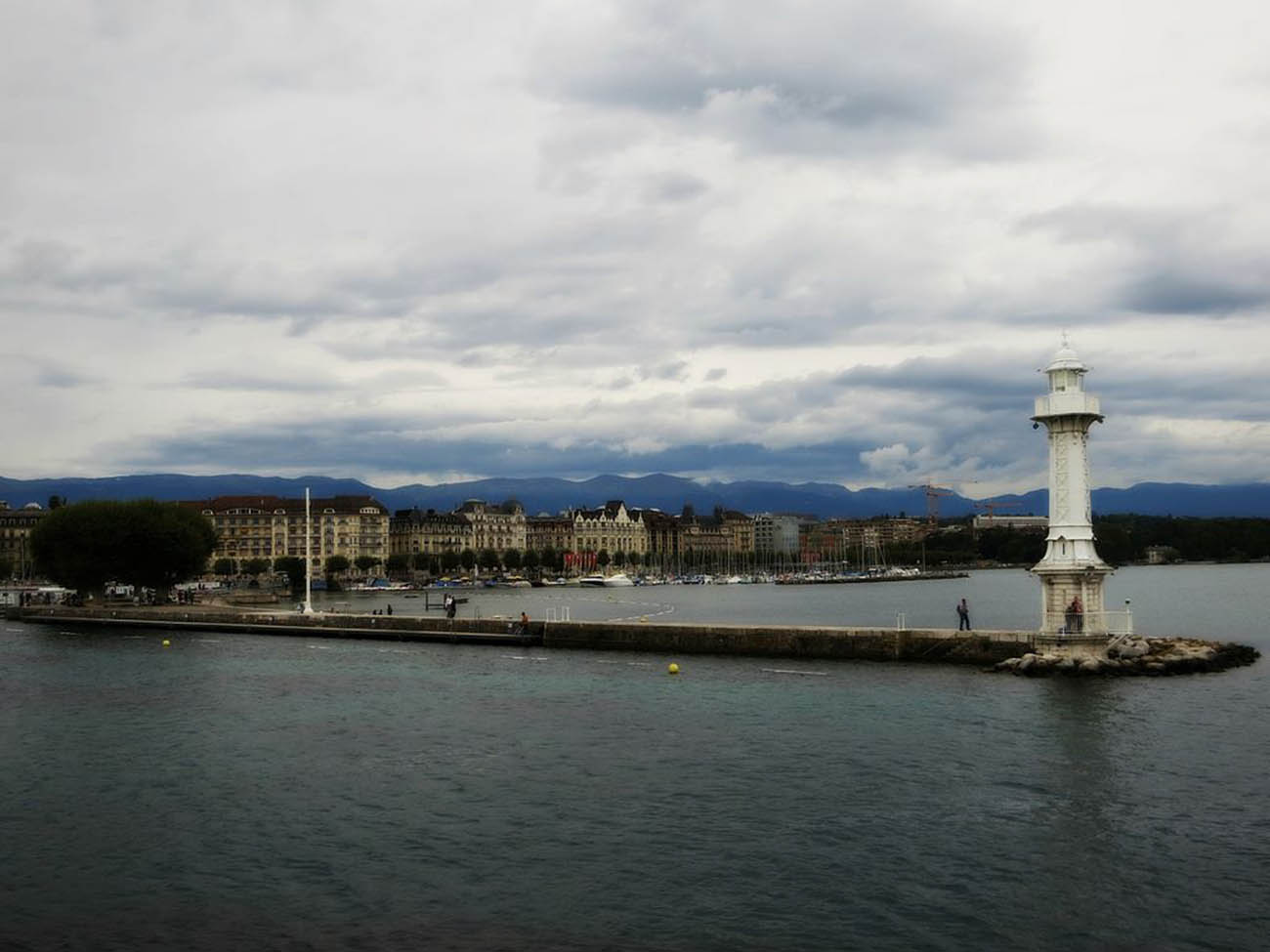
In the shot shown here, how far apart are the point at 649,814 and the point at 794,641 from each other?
29.8 meters

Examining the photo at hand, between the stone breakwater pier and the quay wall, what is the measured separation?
0.05 metres

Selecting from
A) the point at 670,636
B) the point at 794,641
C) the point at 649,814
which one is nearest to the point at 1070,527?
the point at 794,641

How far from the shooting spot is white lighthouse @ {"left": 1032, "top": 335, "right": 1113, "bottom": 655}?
46562 mm

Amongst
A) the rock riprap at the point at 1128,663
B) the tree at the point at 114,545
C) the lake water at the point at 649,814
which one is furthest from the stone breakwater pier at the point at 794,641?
the tree at the point at 114,545

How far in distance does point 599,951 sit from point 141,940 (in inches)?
277

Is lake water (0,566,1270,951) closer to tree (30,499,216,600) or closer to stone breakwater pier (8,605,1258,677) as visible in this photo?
stone breakwater pier (8,605,1258,677)

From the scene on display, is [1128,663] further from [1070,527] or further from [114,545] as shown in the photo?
[114,545]

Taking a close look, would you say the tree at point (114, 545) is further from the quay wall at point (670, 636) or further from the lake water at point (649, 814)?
the lake water at point (649, 814)

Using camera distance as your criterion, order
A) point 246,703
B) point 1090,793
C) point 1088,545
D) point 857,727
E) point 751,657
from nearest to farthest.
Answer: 1. point 1090,793
2. point 857,727
3. point 246,703
4. point 1088,545
5. point 751,657

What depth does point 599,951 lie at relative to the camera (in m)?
17.8

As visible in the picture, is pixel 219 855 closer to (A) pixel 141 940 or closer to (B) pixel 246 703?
(A) pixel 141 940

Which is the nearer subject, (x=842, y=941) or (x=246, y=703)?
(x=842, y=941)

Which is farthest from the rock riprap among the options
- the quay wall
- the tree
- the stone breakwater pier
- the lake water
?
the tree

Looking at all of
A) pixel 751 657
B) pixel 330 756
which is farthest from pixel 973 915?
pixel 751 657
